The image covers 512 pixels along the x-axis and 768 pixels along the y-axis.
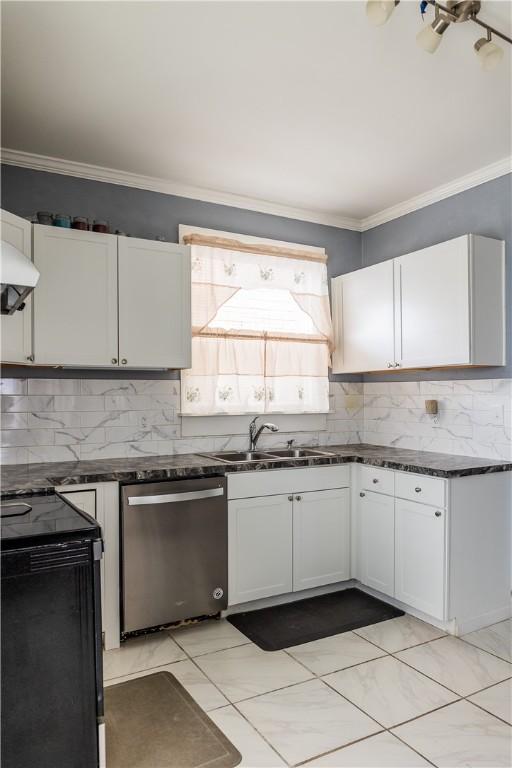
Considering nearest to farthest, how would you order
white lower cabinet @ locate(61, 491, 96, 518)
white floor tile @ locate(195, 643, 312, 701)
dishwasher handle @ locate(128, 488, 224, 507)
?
white floor tile @ locate(195, 643, 312, 701) < white lower cabinet @ locate(61, 491, 96, 518) < dishwasher handle @ locate(128, 488, 224, 507)

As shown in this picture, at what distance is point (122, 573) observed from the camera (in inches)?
113

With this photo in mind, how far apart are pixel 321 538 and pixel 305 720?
137 cm

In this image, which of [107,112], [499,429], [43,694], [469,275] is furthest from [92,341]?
[499,429]

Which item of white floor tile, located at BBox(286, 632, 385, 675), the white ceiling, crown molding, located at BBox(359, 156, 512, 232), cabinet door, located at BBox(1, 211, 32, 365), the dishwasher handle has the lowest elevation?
white floor tile, located at BBox(286, 632, 385, 675)

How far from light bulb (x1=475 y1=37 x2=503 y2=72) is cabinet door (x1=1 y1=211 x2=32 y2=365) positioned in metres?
2.22

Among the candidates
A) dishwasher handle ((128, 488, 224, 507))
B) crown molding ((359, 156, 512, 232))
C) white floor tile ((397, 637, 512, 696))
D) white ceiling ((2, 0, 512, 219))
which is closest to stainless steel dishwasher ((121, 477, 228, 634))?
dishwasher handle ((128, 488, 224, 507))

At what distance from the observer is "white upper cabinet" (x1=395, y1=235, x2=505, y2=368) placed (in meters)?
3.24

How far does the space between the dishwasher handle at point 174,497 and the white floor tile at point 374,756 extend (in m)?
1.38

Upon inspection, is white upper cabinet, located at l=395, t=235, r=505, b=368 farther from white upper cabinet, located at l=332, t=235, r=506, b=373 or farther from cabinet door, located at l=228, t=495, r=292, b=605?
cabinet door, located at l=228, t=495, r=292, b=605

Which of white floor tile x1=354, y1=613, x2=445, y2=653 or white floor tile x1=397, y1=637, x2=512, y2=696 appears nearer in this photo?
white floor tile x1=397, y1=637, x2=512, y2=696

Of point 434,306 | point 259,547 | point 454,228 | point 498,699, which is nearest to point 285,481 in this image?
point 259,547

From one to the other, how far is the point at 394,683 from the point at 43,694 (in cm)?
163

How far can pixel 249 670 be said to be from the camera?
2645 mm

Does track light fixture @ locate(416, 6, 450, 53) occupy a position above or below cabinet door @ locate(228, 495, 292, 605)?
above
